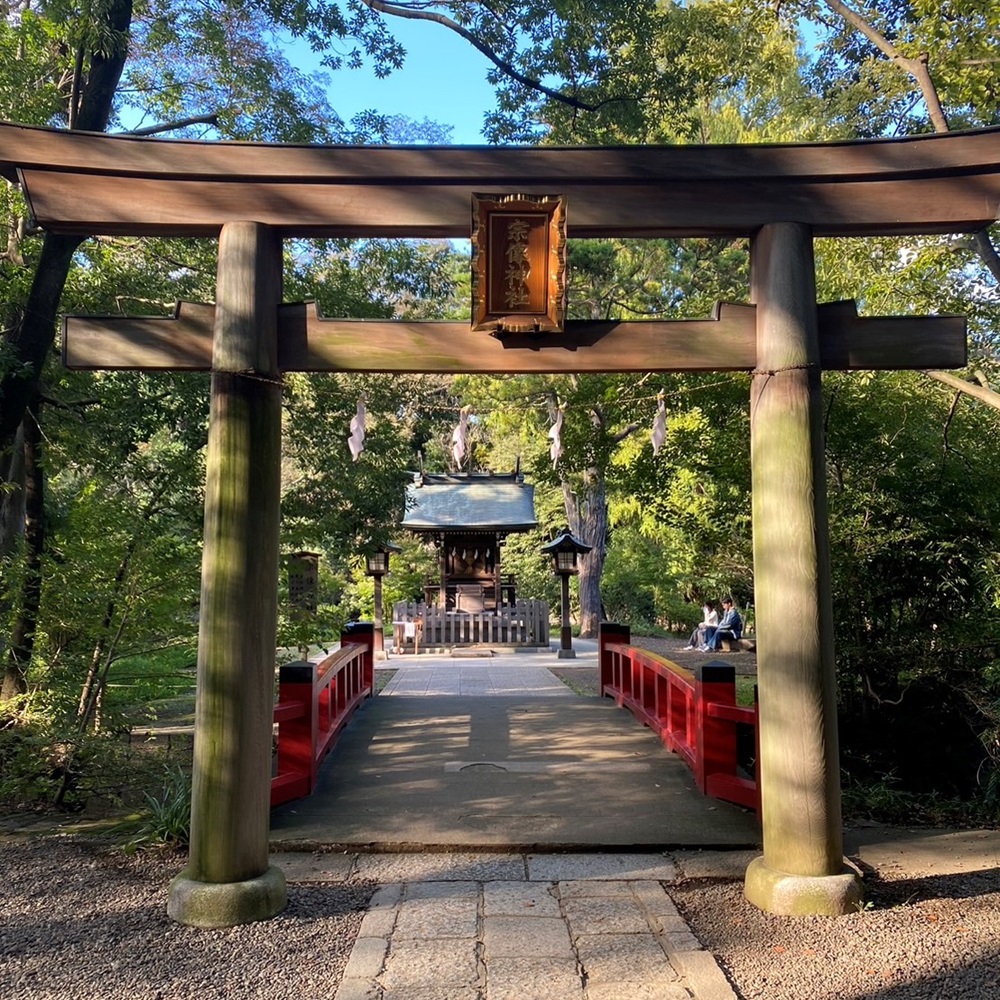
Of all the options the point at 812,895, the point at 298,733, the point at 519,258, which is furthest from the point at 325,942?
the point at 519,258

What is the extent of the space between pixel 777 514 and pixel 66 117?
8475 millimetres

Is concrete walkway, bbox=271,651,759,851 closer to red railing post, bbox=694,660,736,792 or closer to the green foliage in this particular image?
red railing post, bbox=694,660,736,792

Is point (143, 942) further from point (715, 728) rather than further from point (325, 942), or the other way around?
point (715, 728)

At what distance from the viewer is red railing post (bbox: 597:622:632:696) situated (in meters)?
9.47

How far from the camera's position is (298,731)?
18.0 ft

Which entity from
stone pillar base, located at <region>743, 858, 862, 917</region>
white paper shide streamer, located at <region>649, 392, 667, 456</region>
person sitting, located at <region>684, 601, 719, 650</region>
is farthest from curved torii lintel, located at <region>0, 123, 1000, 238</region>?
person sitting, located at <region>684, 601, 719, 650</region>

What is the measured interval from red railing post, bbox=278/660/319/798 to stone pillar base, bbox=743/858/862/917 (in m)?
3.11

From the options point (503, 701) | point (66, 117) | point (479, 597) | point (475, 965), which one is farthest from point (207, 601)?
point (479, 597)

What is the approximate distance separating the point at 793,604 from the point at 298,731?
3440 mm

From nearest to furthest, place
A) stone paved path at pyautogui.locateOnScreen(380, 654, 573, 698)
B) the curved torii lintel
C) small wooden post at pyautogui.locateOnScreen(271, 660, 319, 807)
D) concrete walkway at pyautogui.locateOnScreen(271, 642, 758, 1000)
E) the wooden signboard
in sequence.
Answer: concrete walkway at pyautogui.locateOnScreen(271, 642, 758, 1000) → the curved torii lintel → the wooden signboard → small wooden post at pyautogui.locateOnScreen(271, 660, 319, 807) → stone paved path at pyautogui.locateOnScreen(380, 654, 573, 698)

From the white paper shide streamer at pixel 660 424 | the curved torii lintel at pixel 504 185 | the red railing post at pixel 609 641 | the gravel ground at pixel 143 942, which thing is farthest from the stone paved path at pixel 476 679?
the curved torii lintel at pixel 504 185

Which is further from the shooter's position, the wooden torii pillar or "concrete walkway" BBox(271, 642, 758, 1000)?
the wooden torii pillar

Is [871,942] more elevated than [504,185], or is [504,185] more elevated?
[504,185]

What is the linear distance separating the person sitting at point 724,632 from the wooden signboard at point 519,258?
43.4 feet
